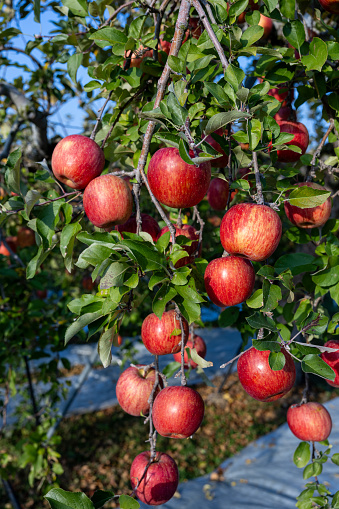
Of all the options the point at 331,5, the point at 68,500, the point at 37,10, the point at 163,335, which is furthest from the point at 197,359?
the point at 37,10

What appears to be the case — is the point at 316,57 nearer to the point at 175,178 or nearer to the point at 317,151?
the point at 317,151

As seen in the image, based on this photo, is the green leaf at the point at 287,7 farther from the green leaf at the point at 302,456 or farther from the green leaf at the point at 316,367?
the green leaf at the point at 302,456

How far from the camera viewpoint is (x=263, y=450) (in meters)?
4.49

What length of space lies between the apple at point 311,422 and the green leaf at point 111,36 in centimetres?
129

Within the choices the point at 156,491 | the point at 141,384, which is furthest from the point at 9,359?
the point at 156,491

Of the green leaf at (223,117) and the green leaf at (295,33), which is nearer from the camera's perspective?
the green leaf at (223,117)

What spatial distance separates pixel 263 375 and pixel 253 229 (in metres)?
0.40

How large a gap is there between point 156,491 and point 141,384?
0.93 ft

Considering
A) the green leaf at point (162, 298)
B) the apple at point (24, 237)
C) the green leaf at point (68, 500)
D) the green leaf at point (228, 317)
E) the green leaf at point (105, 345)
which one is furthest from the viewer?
the apple at point (24, 237)

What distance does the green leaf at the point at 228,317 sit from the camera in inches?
49.3

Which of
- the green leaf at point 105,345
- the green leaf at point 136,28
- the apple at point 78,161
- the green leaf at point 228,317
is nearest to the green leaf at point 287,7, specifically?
the green leaf at point 136,28

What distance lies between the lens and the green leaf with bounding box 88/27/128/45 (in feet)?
3.45

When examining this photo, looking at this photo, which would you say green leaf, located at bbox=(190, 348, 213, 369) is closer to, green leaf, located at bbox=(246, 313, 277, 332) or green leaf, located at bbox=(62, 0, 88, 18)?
green leaf, located at bbox=(246, 313, 277, 332)

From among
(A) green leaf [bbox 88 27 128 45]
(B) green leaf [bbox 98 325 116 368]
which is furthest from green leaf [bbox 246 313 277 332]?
(A) green leaf [bbox 88 27 128 45]
